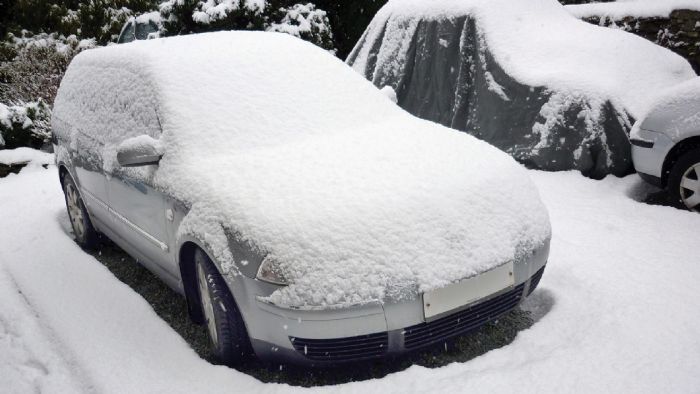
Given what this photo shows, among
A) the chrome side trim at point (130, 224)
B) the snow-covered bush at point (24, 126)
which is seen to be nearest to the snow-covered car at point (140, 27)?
the snow-covered bush at point (24, 126)

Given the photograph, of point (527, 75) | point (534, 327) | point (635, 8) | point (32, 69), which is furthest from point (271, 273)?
point (32, 69)

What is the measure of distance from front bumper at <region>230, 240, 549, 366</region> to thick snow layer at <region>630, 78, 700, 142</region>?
2.63 metres

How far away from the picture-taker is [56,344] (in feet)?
10.4

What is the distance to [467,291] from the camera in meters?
2.49

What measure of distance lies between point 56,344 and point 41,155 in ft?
16.2

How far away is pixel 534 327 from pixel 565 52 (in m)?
3.59

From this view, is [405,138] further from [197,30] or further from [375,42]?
[197,30]

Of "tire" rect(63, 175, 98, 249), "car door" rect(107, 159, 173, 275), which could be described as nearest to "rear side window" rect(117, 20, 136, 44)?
"tire" rect(63, 175, 98, 249)

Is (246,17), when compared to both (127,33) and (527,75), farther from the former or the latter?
(527,75)

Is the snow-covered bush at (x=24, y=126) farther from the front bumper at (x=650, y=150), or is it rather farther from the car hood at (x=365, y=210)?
the front bumper at (x=650, y=150)

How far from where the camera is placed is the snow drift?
509cm

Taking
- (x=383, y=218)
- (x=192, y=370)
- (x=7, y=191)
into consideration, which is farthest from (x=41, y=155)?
(x=383, y=218)

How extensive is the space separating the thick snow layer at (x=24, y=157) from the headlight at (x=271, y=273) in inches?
238

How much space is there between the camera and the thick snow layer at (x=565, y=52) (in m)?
5.16
